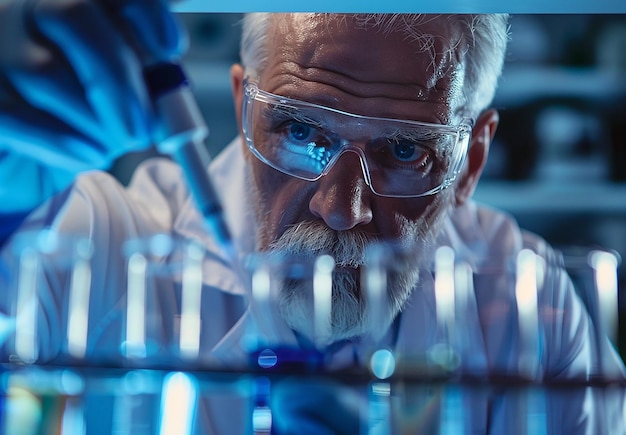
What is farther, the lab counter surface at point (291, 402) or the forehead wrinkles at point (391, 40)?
the forehead wrinkles at point (391, 40)

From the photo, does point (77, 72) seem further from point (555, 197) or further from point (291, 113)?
point (555, 197)

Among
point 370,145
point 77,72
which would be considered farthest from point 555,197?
point 77,72

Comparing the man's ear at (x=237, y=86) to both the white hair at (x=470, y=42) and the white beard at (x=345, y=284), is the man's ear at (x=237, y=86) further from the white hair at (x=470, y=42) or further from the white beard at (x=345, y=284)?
the white beard at (x=345, y=284)

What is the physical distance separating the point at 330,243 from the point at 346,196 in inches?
1.5

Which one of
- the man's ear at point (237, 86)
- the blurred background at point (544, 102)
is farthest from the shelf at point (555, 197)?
the man's ear at point (237, 86)

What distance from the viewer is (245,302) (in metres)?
0.53

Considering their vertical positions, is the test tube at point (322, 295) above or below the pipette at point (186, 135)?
below

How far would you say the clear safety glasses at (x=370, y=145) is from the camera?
50cm

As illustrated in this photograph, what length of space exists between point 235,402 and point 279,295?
0.29ft

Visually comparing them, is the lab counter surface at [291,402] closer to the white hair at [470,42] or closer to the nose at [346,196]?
the nose at [346,196]

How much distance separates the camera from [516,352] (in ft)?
1.74

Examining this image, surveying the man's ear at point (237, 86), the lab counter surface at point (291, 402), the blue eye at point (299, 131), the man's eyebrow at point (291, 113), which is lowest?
the lab counter surface at point (291, 402)

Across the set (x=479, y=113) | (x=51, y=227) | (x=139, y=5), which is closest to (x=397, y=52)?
(x=479, y=113)

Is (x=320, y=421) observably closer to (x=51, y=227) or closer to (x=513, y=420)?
(x=513, y=420)
